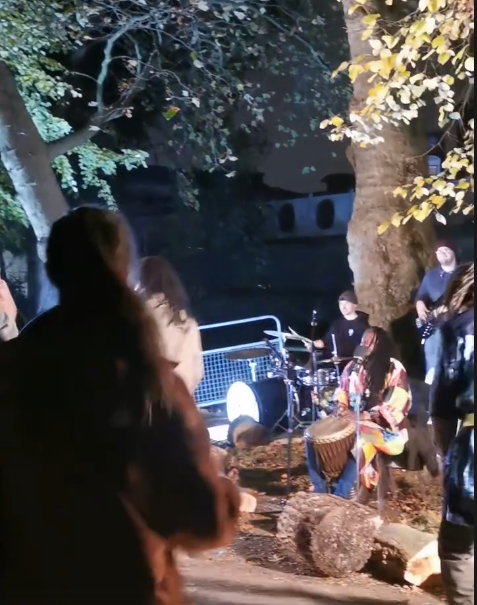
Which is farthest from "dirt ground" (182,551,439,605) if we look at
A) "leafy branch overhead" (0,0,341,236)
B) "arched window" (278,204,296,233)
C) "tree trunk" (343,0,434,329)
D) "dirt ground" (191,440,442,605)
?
"leafy branch overhead" (0,0,341,236)

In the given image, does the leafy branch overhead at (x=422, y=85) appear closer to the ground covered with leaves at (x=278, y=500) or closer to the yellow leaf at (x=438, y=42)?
the yellow leaf at (x=438, y=42)

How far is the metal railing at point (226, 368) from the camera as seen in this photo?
82.7 inches

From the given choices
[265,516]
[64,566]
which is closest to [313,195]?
[265,516]

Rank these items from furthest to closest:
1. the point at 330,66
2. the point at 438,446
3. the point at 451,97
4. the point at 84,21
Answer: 1. the point at 84,21
2. the point at 330,66
3. the point at 451,97
4. the point at 438,446

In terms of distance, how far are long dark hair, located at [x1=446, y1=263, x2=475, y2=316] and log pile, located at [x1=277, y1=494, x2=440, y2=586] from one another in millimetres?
676

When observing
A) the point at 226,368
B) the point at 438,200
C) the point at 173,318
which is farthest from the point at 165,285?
the point at 438,200

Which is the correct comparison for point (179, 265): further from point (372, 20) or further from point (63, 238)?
point (372, 20)

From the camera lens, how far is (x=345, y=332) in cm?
225

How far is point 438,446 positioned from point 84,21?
2.11 metres

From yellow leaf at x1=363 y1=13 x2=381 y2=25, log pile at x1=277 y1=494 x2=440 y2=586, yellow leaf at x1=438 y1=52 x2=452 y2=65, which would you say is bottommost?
log pile at x1=277 y1=494 x2=440 y2=586

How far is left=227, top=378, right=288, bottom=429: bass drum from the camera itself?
227 centimetres

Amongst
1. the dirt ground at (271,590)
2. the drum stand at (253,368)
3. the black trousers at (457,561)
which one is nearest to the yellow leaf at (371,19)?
the drum stand at (253,368)

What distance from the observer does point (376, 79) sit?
7.26 ft

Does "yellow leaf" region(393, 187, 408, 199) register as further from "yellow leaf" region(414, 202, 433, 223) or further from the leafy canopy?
the leafy canopy
